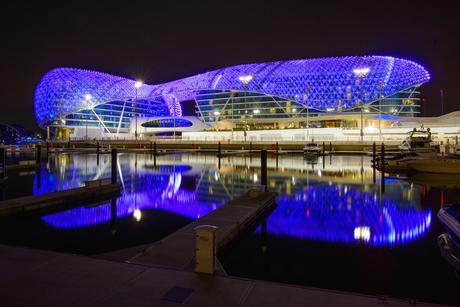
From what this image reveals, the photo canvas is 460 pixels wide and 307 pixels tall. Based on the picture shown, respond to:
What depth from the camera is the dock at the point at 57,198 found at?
1327cm

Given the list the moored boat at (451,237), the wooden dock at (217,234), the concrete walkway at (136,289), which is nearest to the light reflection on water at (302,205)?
the wooden dock at (217,234)

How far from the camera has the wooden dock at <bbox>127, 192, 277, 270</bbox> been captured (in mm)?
7172

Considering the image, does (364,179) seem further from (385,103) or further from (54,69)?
(54,69)

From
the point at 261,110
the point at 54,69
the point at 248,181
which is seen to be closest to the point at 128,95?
the point at 54,69

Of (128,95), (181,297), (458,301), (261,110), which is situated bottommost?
(458,301)

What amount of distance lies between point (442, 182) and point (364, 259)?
17.3 m

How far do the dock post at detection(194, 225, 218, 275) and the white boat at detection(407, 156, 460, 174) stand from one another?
25.8m

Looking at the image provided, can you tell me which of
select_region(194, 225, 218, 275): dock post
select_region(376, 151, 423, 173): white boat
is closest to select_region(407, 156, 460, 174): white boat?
select_region(376, 151, 423, 173): white boat

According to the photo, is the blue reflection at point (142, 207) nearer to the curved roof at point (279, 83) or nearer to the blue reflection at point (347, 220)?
the blue reflection at point (347, 220)

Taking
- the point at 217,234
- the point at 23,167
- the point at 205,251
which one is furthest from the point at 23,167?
the point at 205,251

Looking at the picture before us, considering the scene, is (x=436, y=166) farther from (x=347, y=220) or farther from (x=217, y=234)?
(x=217, y=234)

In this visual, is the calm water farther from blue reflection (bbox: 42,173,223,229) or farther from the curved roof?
the curved roof

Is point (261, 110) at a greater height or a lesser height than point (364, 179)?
greater

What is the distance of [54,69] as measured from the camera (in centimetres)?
12912
